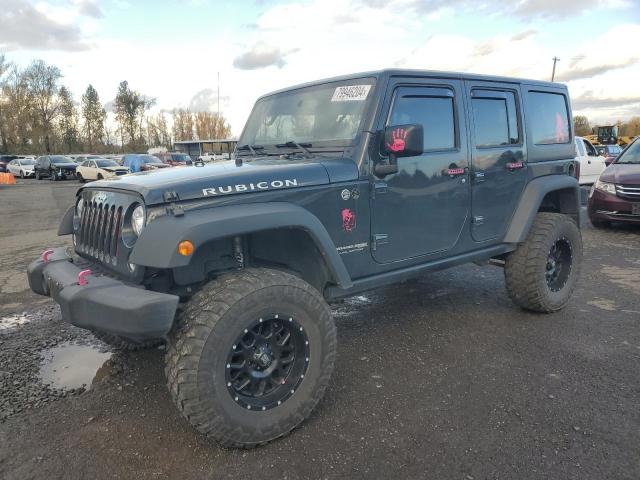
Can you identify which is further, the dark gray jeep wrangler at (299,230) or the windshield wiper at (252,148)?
the windshield wiper at (252,148)

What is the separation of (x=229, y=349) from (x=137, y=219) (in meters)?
0.90

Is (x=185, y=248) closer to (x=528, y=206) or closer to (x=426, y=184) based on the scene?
(x=426, y=184)

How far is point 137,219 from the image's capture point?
2.70m

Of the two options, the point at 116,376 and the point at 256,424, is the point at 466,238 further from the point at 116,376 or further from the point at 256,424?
the point at 116,376

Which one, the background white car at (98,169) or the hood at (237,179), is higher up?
the background white car at (98,169)

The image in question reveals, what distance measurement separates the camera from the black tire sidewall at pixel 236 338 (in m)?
2.41

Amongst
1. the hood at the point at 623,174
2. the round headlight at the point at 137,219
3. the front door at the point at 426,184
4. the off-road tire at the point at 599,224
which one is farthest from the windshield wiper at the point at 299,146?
the off-road tire at the point at 599,224

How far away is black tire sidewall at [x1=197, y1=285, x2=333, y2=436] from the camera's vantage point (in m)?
2.41

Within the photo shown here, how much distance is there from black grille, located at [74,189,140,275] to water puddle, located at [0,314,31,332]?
163 centimetres

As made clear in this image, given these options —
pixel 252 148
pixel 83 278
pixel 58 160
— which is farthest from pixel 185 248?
A: pixel 58 160

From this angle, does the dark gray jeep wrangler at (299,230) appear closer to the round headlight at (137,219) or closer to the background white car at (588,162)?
the round headlight at (137,219)

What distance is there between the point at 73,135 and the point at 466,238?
63.1 metres

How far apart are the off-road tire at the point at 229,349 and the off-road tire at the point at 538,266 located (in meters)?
2.33

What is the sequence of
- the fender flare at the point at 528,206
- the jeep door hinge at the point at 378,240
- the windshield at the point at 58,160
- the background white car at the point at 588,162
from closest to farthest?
1. the jeep door hinge at the point at 378,240
2. the fender flare at the point at 528,206
3. the background white car at the point at 588,162
4. the windshield at the point at 58,160
